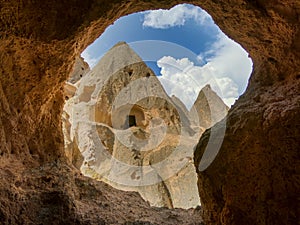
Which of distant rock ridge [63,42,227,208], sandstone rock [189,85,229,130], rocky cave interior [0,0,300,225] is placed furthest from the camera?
sandstone rock [189,85,229,130]

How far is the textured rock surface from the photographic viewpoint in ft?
23.4

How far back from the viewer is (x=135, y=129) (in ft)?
26.1

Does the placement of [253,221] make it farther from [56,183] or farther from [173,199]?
[173,199]

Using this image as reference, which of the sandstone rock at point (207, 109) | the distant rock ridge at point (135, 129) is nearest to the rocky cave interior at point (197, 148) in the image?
the distant rock ridge at point (135, 129)

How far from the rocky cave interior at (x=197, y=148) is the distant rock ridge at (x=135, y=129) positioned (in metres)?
4.48

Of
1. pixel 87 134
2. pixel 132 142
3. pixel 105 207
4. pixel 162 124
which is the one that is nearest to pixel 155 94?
pixel 162 124

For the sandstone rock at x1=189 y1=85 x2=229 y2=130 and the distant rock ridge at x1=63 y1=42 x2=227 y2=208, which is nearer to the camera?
the distant rock ridge at x1=63 y1=42 x2=227 y2=208

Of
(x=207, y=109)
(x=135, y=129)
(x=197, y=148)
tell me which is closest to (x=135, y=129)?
(x=135, y=129)

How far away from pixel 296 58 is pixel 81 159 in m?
5.33

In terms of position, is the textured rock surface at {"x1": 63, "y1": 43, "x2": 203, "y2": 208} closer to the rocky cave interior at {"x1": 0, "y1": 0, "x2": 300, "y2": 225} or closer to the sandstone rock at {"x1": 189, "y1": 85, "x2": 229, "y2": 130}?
the sandstone rock at {"x1": 189, "y1": 85, "x2": 229, "y2": 130}

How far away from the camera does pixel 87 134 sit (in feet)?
22.8

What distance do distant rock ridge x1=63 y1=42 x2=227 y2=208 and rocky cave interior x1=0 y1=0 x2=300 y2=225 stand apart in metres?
4.48

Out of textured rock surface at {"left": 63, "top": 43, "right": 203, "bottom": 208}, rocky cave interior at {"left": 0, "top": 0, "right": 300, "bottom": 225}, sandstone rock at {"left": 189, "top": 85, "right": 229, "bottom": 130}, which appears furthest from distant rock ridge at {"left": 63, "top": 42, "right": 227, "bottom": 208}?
rocky cave interior at {"left": 0, "top": 0, "right": 300, "bottom": 225}

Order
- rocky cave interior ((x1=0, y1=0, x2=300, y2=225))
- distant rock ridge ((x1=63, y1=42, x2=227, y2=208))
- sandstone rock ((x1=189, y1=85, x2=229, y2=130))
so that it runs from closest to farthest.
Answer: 1. rocky cave interior ((x1=0, y1=0, x2=300, y2=225))
2. distant rock ridge ((x1=63, y1=42, x2=227, y2=208))
3. sandstone rock ((x1=189, y1=85, x2=229, y2=130))
